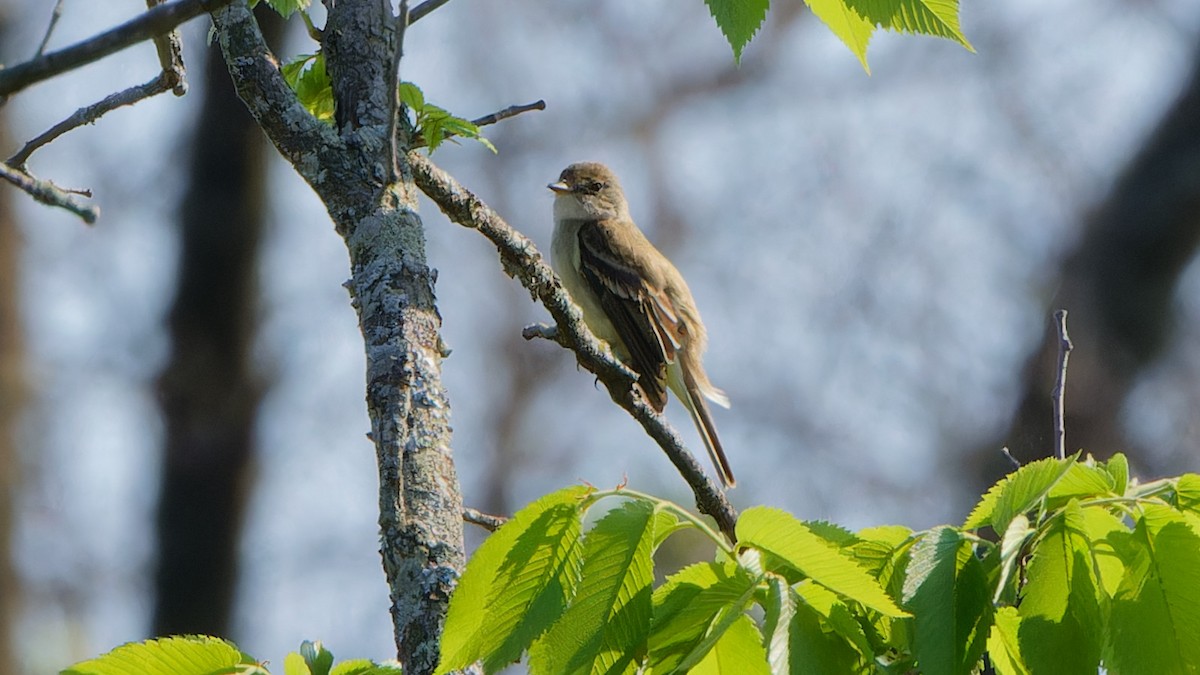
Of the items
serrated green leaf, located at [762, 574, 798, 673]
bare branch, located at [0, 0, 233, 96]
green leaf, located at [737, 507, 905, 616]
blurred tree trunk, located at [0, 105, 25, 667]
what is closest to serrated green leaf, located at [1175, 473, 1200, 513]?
green leaf, located at [737, 507, 905, 616]

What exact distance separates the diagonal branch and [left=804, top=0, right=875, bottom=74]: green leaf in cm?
101

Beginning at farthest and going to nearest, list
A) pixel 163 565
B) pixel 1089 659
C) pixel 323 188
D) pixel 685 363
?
1. pixel 163 565
2. pixel 685 363
3. pixel 323 188
4. pixel 1089 659

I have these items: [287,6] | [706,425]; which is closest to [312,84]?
[287,6]

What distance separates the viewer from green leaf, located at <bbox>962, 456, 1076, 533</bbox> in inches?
81.3

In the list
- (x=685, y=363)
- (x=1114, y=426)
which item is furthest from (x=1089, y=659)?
(x=1114, y=426)

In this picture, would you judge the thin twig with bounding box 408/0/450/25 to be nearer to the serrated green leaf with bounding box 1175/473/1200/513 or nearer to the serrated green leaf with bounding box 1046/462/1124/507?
the serrated green leaf with bounding box 1046/462/1124/507

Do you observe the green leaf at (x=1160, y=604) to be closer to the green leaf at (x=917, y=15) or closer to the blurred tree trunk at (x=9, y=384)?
the green leaf at (x=917, y=15)

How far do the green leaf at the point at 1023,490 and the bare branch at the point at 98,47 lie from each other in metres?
1.38

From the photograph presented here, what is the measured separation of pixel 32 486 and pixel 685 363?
7456mm

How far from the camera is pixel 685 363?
7.78 meters

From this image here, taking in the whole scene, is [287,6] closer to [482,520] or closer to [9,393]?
[482,520]

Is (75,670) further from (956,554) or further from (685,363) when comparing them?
(685,363)

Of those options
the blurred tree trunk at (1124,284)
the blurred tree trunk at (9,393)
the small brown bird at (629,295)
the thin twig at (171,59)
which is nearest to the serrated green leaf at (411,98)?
the thin twig at (171,59)

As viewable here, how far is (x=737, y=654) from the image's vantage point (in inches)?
75.4
